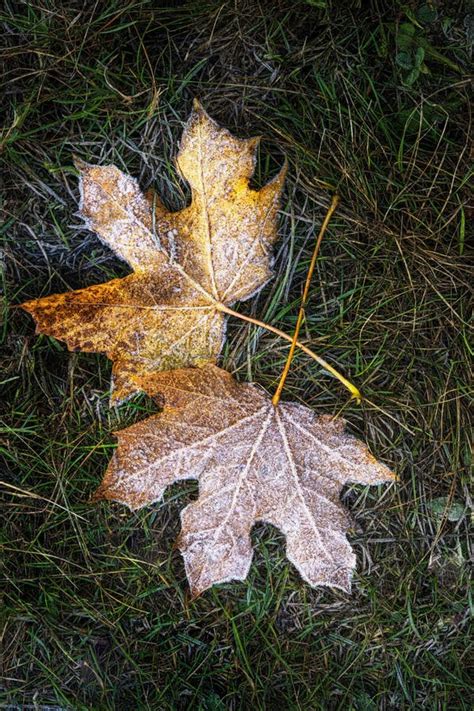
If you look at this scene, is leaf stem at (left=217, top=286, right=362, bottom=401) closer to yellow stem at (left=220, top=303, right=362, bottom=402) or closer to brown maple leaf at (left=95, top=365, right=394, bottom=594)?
yellow stem at (left=220, top=303, right=362, bottom=402)

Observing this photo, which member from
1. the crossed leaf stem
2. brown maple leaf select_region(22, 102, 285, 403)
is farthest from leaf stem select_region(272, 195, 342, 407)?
→ brown maple leaf select_region(22, 102, 285, 403)

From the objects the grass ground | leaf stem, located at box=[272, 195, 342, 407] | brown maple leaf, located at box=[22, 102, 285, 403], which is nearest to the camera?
brown maple leaf, located at box=[22, 102, 285, 403]

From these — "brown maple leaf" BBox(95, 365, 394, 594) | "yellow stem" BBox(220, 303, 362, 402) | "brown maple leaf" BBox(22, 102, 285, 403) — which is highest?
Result: "brown maple leaf" BBox(22, 102, 285, 403)

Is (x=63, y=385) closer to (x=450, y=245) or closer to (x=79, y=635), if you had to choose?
(x=79, y=635)

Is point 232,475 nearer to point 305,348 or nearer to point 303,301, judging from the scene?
point 305,348

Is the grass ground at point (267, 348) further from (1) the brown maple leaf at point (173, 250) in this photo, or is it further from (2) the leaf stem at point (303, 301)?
(1) the brown maple leaf at point (173, 250)

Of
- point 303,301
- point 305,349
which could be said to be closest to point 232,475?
point 305,349

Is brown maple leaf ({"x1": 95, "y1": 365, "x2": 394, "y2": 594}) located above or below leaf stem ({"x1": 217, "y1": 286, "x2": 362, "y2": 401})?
below

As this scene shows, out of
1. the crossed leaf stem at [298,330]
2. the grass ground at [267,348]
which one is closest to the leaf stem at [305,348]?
the crossed leaf stem at [298,330]
